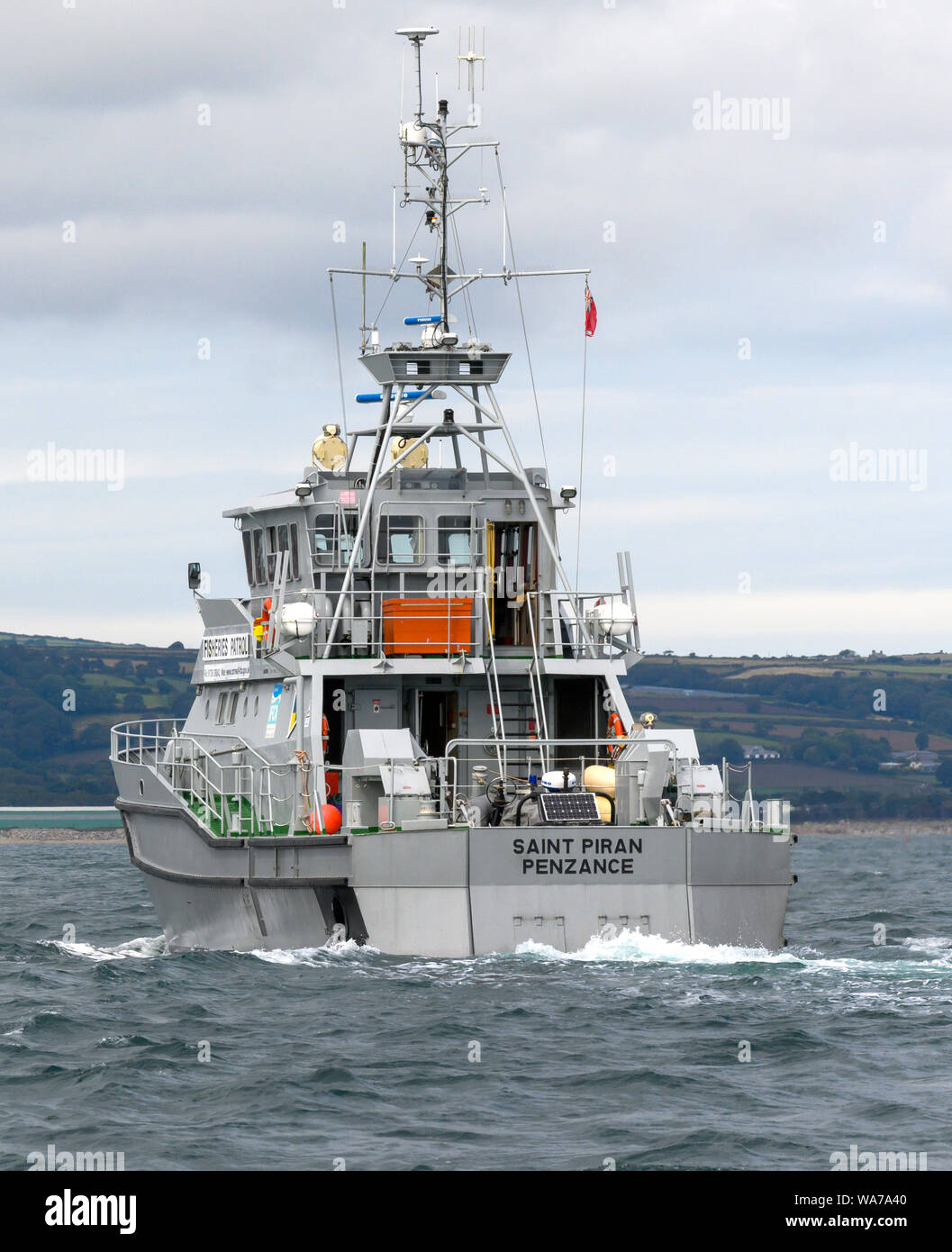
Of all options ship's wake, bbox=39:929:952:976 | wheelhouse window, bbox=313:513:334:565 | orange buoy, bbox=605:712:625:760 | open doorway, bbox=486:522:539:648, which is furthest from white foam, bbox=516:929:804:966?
wheelhouse window, bbox=313:513:334:565

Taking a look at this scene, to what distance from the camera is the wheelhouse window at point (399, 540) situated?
2517cm

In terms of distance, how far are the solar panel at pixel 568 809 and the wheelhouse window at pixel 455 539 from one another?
18.3 ft

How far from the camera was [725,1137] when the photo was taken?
12.8 metres

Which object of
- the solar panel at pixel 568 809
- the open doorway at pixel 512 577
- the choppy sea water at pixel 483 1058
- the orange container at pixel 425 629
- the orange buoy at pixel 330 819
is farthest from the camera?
the open doorway at pixel 512 577

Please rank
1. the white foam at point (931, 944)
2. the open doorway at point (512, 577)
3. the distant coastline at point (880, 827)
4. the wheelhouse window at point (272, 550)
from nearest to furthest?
the white foam at point (931, 944) < the open doorway at point (512, 577) < the wheelhouse window at point (272, 550) < the distant coastline at point (880, 827)

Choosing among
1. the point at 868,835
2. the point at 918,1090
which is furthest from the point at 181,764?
the point at 868,835

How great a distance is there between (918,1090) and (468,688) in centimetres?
1095

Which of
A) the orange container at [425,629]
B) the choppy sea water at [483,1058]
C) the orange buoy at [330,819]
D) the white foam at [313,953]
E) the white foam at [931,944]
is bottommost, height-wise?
the white foam at [931,944]

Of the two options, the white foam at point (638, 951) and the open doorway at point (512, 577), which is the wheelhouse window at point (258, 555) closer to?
the open doorway at point (512, 577)

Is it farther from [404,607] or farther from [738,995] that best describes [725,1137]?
[404,607]

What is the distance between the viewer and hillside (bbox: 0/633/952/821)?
14725cm

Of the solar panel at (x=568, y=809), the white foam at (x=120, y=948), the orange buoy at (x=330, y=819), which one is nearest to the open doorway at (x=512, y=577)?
the orange buoy at (x=330, y=819)

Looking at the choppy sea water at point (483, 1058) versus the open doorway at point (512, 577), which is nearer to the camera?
the choppy sea water at point (483, 1058)

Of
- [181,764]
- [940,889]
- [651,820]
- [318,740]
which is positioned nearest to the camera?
[651,820]
